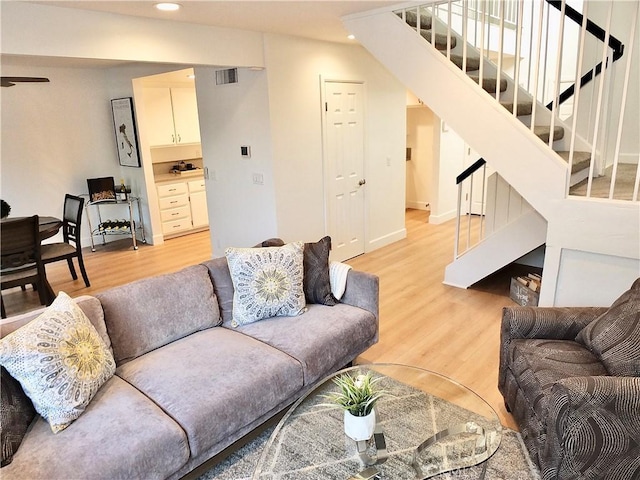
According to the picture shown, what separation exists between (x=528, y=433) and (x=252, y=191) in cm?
332

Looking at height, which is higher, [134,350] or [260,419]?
[134,350]

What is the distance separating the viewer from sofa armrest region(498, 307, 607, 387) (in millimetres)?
2254

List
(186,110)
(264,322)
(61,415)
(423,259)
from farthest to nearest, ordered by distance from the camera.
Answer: (186,110)
(423,259)
(264,322)
(61,415)

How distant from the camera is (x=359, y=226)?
536 centimetres

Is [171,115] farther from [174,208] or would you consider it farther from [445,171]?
[445,171]

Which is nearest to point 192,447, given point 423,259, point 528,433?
point 528,433

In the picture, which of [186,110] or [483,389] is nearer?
[483,389]

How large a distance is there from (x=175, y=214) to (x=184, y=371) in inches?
186

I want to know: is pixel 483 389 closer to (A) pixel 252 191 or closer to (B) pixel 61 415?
(B) pixel 61 415

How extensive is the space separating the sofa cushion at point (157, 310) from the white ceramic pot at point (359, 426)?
1162 millimetres

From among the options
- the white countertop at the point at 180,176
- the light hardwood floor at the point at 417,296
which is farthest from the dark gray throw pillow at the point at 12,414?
the white countertop at the point at 180,176

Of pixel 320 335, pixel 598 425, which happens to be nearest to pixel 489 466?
pixel 598 425

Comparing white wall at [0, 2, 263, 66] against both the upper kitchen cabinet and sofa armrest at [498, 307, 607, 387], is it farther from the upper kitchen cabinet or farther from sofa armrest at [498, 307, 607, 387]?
sofa armrest at [498, 307, 607, 387]

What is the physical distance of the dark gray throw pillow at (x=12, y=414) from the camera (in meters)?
1.61
